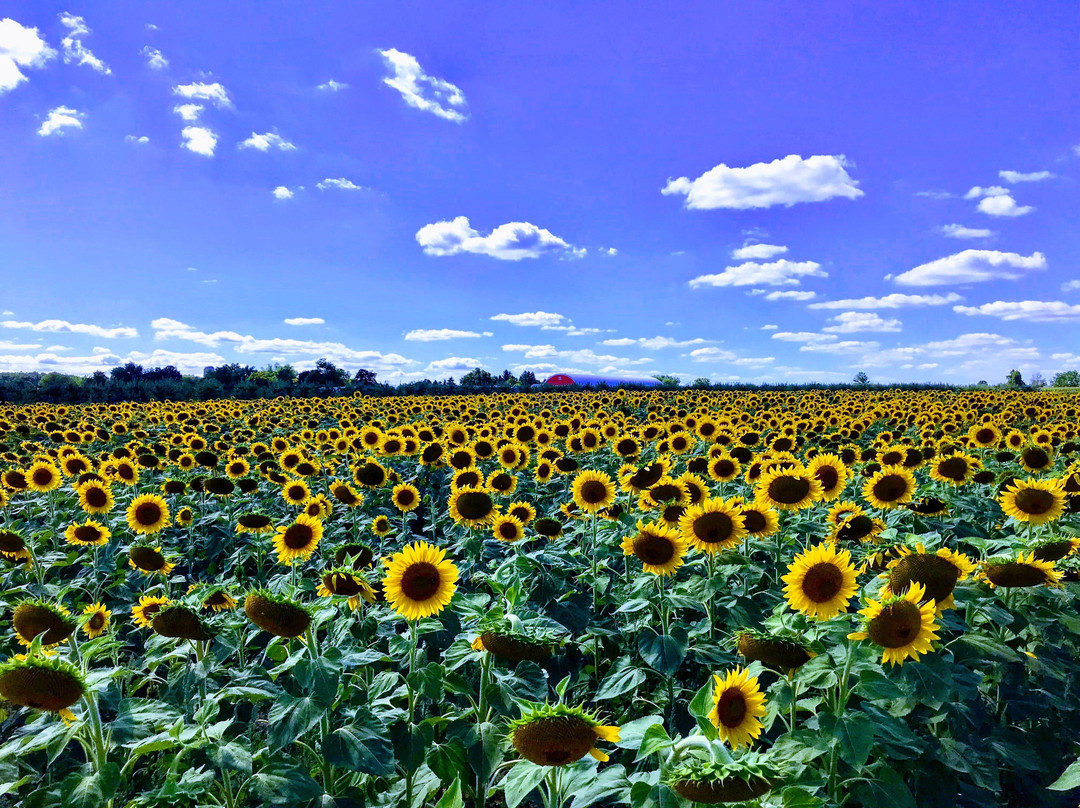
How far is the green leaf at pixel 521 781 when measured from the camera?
89.0 inches

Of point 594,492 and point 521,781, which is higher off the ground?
point 594,492

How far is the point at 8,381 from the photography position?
127ft

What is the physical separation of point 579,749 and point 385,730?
1.15 meters

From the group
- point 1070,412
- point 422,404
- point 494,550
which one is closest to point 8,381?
point 422,404

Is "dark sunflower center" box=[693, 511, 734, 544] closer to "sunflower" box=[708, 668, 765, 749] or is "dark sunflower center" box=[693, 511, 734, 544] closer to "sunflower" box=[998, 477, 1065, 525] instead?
"sunflower" box=[708, 668, 765, 749]

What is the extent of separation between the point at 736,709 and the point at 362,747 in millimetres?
1623

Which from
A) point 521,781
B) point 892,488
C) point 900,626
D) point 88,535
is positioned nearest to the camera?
point 521,781

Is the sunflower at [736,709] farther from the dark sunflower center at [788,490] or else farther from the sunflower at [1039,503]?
the sunflower at [1039,503]

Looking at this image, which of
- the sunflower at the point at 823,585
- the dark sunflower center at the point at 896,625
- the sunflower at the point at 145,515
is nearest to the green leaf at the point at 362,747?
the sunflower at the point at 823,585

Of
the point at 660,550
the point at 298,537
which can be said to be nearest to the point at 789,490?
the point at 660,550

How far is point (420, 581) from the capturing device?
3199 millimetres

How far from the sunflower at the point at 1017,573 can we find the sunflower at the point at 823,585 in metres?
1.19

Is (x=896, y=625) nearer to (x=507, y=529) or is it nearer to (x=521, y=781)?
(x=521, y=781)

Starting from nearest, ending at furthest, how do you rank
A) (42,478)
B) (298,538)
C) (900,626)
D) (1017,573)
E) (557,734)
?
(557,734)
(900,626)
(1017,573)
(298,538)
(42,478)
